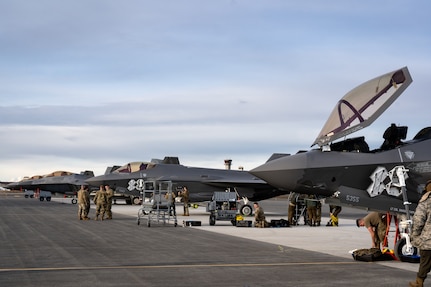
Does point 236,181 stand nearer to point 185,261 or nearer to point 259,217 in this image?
point 259,217

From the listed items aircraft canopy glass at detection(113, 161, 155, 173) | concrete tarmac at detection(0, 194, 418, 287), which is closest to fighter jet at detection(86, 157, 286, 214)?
aircraft canopy glass at detection(113, 161, 155, 173)

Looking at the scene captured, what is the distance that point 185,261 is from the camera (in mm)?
13523

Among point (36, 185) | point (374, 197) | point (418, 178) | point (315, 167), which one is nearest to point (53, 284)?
point (315, 167)

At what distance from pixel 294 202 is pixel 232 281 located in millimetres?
18400

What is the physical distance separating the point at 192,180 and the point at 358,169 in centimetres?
2595

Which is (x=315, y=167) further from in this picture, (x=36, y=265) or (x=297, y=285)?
(x=36, y=265)

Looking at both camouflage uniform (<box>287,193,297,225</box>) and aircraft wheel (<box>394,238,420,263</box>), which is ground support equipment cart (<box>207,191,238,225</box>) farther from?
aircraft wheel (<box>394,238,420,263</box>)

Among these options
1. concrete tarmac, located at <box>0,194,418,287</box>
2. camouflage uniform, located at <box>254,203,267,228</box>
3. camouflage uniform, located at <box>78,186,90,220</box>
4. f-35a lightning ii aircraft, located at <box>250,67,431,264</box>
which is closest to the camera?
concrete tarmac, located at <box>0,194,418,287</box>

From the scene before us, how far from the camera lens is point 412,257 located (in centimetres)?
1376

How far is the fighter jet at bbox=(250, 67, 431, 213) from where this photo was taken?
46.6 feet

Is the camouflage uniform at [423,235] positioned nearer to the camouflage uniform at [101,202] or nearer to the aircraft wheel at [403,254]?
the aircraft wheel at [403,254]

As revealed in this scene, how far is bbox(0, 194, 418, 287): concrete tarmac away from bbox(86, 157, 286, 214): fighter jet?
58.5ft

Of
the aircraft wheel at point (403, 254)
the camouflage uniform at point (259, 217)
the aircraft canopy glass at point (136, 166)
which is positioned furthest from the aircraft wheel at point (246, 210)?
the aircraft wheel at point (403, 254)

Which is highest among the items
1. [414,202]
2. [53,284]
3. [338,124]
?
[338,124]
